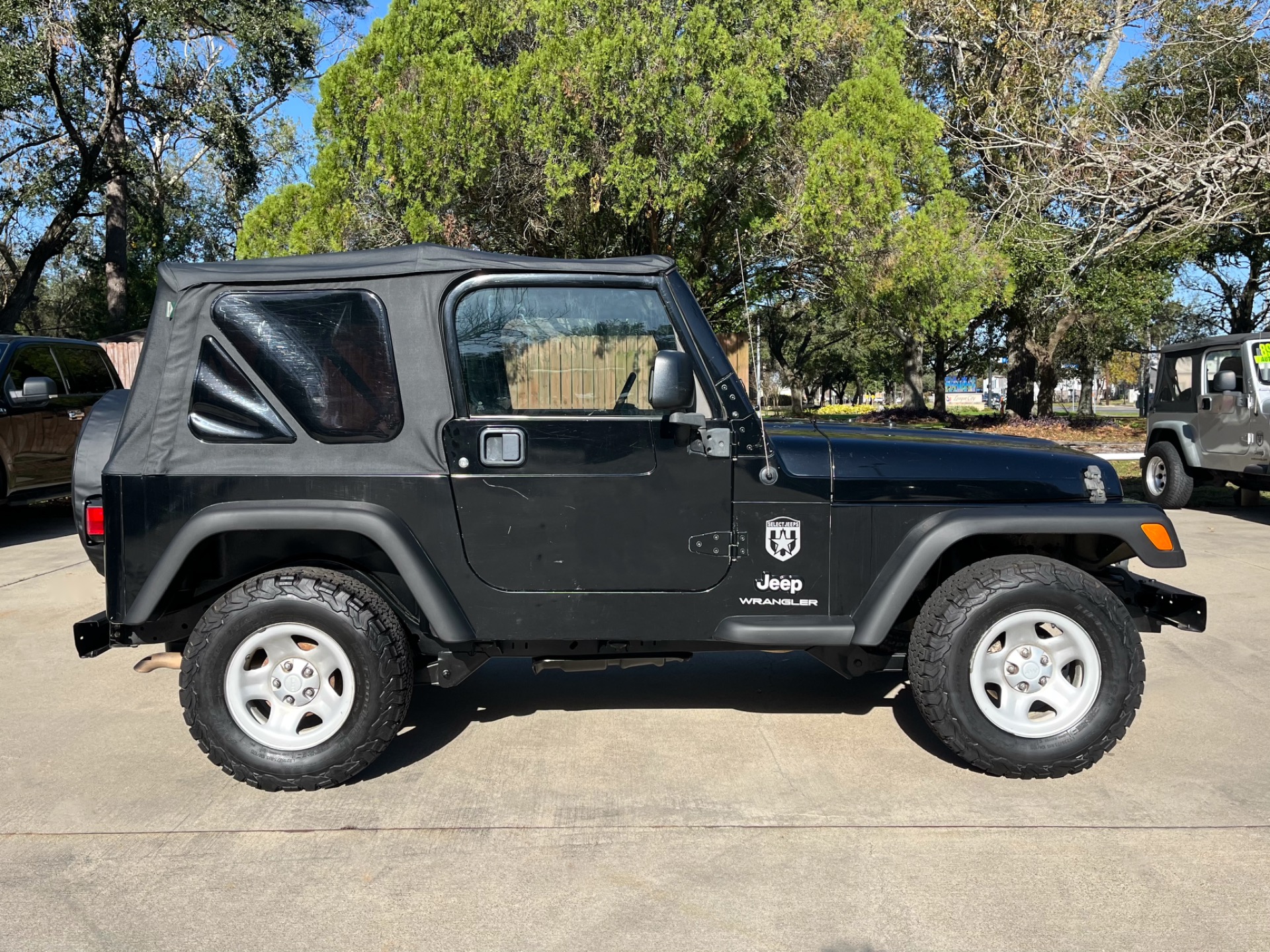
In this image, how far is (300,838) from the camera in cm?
333

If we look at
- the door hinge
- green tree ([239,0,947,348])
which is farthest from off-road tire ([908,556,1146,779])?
green tree ([239,0,947,348])

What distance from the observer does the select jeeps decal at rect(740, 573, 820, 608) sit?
374 cm

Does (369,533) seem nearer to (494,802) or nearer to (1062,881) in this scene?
(494,802)

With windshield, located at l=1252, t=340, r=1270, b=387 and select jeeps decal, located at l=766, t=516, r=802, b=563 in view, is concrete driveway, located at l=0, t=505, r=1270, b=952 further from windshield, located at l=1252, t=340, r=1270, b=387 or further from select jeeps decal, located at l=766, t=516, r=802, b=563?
windshield, located at l=1252, t=340, r=1270, b=387

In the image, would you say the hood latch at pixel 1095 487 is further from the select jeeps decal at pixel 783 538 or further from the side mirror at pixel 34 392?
the side mirror at pixel 34 392

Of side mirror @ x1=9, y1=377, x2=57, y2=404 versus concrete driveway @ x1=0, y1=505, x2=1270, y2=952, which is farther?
side mirror @ x1=9, y1=377, x2=57, y2=404

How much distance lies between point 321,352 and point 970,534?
248 cm

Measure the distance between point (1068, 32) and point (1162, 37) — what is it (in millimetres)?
1498

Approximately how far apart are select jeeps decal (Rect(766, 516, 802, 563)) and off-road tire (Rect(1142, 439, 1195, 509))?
895 centimetres

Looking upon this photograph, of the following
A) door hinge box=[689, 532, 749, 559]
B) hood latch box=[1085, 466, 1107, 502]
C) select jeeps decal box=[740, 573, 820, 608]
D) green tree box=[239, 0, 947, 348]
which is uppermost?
green tree box=[239, 0, 947, 348]

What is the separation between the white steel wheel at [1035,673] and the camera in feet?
12.2

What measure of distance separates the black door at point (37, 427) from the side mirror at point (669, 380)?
8.11 meters

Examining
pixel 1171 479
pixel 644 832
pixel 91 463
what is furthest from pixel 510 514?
pixel 1171 479

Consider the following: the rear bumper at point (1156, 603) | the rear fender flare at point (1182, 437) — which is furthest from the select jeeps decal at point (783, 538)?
the rear fender flare at point (1182, 437)
